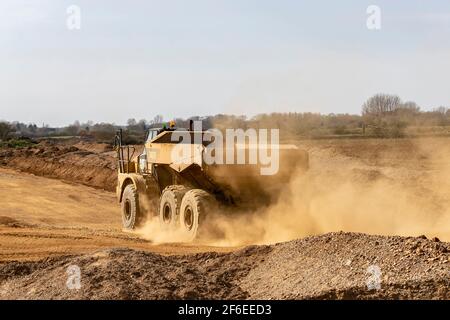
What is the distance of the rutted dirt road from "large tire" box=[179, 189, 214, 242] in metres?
0.72

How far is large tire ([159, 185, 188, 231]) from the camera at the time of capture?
1409cm

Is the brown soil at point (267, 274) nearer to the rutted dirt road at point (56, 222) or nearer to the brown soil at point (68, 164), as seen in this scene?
the rutted dirt road at point (56, 222)

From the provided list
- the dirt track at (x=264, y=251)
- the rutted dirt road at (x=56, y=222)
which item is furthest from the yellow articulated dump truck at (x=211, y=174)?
the rutted dirt road at (x=56, y=222)

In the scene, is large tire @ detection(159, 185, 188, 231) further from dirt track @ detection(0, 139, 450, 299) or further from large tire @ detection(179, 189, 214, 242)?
dirt track @ detection(0, 139, 450, 299)

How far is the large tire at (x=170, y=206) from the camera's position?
14.1 m

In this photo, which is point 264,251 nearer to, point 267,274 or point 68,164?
point 267,274

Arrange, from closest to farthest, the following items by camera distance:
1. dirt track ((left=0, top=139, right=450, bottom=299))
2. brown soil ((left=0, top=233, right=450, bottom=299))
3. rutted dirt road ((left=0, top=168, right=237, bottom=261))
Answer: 1. brown soil ((left=0, top=233, right=450, bottom=299))
2. dirt track ((left=0, top=139, right=450, bottom=299))
3. rutted dirt road ((left=0, top=168, right=237, bottom=261))

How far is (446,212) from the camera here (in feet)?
53.3

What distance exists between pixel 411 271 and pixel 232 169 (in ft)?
20.3

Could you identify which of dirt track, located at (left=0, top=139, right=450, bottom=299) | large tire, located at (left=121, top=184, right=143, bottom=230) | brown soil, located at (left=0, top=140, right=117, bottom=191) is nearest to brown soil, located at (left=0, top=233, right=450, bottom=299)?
dirt track, located at (left=0, top=139, right=450, bottom=299)

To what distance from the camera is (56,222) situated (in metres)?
18.7

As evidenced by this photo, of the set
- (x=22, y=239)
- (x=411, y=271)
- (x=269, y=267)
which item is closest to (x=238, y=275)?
(x=269, y=267)
